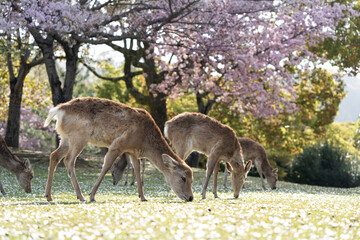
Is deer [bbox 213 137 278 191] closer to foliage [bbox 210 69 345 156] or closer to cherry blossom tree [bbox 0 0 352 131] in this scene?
cherry blossom tree [bbox 0 0 352 131]

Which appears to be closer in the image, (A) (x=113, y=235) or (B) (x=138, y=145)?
(A) (x=113, y=235)

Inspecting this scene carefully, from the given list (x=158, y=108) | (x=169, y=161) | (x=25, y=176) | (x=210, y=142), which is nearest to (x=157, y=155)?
(x=169, y=161)

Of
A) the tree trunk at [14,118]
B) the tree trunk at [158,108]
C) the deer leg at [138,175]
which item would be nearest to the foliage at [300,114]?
the tree trunk at [158,108]

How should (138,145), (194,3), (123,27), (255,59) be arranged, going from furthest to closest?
1. (255,59)
2. (123,27)
3. (194,3)
4. (138,145)

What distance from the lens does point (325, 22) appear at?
26.5m

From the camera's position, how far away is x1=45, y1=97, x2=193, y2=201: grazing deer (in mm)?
10414

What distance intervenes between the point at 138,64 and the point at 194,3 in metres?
9.09

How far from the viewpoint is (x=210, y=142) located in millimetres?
13625

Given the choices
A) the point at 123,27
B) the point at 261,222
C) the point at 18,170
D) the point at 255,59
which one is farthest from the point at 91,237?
the point at 255,59

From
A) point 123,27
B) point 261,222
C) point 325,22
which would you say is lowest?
point 261,222

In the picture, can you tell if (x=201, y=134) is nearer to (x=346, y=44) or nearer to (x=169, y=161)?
(x=169, y=161)

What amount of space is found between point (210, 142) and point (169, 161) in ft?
11.1

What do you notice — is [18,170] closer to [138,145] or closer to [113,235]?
[138,145]

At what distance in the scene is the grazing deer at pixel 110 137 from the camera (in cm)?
1041
